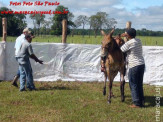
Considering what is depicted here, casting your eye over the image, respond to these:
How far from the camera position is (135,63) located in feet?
21.6

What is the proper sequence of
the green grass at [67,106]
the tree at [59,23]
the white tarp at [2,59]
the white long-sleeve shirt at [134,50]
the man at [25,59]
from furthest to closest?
the tree at [59,23]
the white tarp at [2,59]
the man at [25,59]
the white long-sleeve shirt at [134,50]
the green grass at [67,106]

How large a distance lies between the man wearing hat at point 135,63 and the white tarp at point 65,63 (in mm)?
4240

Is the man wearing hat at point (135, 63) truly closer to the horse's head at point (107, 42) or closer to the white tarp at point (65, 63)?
the horse's head at point (107, 42)

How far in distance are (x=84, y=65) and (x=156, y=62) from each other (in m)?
3.29

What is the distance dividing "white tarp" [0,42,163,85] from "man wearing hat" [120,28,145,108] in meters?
4.24

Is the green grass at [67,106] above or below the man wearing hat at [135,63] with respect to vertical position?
below

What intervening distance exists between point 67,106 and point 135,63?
2.33 metres

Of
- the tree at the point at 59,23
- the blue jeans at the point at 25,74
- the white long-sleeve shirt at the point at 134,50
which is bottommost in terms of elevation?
the blue jeans at the point at 25,74

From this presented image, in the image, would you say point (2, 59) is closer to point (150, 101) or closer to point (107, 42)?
point (107, 42)

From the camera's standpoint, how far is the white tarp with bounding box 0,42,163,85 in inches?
424

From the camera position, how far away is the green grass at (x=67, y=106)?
5879 millimetres

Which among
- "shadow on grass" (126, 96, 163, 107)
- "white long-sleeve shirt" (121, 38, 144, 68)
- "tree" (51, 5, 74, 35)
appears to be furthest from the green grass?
"tree" (51, 5, 74, 35)

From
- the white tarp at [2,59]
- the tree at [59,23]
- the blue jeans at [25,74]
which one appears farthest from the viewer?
the tree at [59,23]

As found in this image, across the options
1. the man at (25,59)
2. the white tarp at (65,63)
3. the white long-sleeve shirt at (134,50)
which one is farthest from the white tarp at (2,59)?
the white long-sleeve shirt at (134,50)
